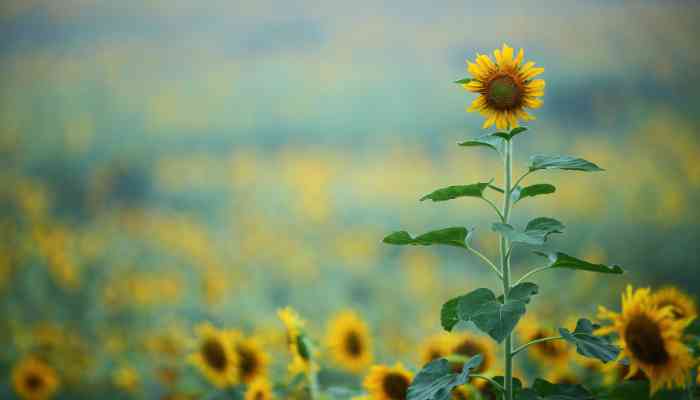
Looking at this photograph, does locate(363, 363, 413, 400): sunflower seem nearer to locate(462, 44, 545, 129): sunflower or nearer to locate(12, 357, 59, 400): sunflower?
locate(462, 44, 545, 129): sunflower

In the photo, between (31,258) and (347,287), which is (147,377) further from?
(31,258)

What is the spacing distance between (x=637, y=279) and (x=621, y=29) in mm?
1166

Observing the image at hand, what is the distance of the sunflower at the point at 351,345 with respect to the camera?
0.91 metres

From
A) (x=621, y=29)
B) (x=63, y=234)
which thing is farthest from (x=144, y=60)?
(x=621, y=29)

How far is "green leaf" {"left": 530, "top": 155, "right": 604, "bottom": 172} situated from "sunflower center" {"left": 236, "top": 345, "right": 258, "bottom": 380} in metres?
0.47

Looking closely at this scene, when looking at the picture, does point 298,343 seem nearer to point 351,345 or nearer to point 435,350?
point 435,350

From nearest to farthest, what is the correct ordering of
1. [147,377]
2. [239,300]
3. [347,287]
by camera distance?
[147,377] < [239,300] < [347,287]

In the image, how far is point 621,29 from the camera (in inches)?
105

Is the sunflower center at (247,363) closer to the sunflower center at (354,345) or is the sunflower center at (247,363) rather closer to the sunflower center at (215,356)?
the sunflower center at (215,356)

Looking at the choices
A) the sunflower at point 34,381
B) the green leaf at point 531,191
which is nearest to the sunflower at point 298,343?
the green leaf at point 531,191

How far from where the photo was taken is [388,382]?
→ 61 centimetres

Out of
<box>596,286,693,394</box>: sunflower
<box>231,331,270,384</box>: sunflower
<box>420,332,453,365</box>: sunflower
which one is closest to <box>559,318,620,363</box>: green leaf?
<box>596,286,693,394</box>: sunflower

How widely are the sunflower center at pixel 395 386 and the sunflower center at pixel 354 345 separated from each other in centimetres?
30

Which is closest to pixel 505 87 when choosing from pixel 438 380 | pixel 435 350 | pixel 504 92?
pixel 504 92
